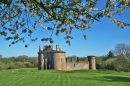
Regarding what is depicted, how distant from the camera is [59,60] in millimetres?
90375

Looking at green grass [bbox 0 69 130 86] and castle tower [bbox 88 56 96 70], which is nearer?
green grass [bbox 0 69 130 86]

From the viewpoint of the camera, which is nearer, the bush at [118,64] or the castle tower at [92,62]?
the bush at [118,64]

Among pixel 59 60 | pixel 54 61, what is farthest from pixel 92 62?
pixel 54 61

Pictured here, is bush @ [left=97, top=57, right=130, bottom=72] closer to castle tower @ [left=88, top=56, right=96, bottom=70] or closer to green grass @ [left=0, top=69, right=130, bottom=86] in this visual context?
castle tower @ [left=88, top=56, right=96, bottom=70]

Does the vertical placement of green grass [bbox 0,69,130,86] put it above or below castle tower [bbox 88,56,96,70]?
below

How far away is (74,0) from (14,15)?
2.61 metres

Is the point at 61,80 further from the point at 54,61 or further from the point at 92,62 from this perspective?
the point at 92,62

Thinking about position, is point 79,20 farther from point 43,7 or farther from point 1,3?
point 1,3

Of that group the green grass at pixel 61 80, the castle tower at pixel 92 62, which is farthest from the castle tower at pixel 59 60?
the green grass at pixel 61 80

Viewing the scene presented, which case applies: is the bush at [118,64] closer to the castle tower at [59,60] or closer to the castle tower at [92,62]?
the castle tower at [92,62]

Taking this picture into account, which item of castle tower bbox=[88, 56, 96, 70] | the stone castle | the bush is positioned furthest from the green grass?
castle tower bbox=[88, 56, 96, 70]

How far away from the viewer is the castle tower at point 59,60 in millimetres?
89950

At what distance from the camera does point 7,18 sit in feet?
46.3

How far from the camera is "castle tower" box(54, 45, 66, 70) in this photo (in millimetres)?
89950
